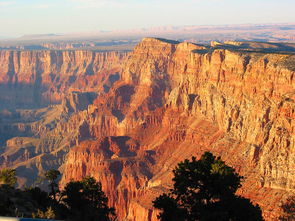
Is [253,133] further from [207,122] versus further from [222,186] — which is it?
[222,186]

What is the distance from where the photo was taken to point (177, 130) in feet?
323

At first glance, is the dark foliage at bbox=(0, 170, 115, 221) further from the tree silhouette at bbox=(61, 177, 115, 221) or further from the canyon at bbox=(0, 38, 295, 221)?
the canyon at bbox=(0, 38, 295, 221)

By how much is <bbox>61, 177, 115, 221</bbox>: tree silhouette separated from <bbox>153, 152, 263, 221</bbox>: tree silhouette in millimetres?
9015

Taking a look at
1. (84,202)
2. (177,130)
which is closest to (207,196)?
(84,202)

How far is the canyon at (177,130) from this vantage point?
63281mm

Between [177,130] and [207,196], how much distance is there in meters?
61.2

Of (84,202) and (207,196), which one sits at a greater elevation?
(207,196)

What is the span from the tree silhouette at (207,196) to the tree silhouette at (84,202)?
902 cm

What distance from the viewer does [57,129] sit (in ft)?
534

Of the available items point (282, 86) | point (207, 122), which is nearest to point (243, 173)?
point (282, 86)

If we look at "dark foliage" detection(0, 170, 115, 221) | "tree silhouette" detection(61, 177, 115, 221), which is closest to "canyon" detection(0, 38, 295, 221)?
"tree silhouette" detection(61, 177, 115, 221)

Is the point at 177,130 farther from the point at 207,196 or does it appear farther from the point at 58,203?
the point at 207,196

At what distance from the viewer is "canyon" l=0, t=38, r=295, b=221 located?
208 feet

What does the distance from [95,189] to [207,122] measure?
149ft
